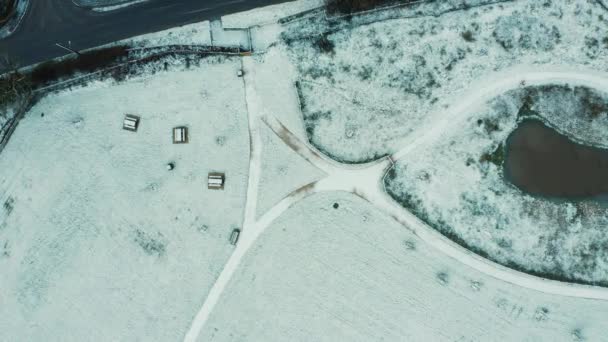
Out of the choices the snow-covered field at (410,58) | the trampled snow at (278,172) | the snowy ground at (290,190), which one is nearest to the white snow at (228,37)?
the snowy ground at (290,190)

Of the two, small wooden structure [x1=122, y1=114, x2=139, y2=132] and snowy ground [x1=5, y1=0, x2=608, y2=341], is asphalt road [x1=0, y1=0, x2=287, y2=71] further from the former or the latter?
small wooden structure [x1=122, y1=114, x2=139, y2=132]

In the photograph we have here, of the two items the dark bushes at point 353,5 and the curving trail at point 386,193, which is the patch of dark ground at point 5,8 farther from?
the dark bushes at point 353,5

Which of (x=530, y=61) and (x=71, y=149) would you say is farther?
(x=71, y=149)

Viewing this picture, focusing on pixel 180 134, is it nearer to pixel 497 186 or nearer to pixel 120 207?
pixel 120 207

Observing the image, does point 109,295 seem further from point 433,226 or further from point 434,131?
point 434,131

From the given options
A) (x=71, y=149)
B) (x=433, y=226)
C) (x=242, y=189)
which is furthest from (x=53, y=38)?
(x=433, y=226)

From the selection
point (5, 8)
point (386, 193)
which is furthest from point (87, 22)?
point (386, 193)

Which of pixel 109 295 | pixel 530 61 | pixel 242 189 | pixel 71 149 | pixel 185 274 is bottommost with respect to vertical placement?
pixel 109 295
